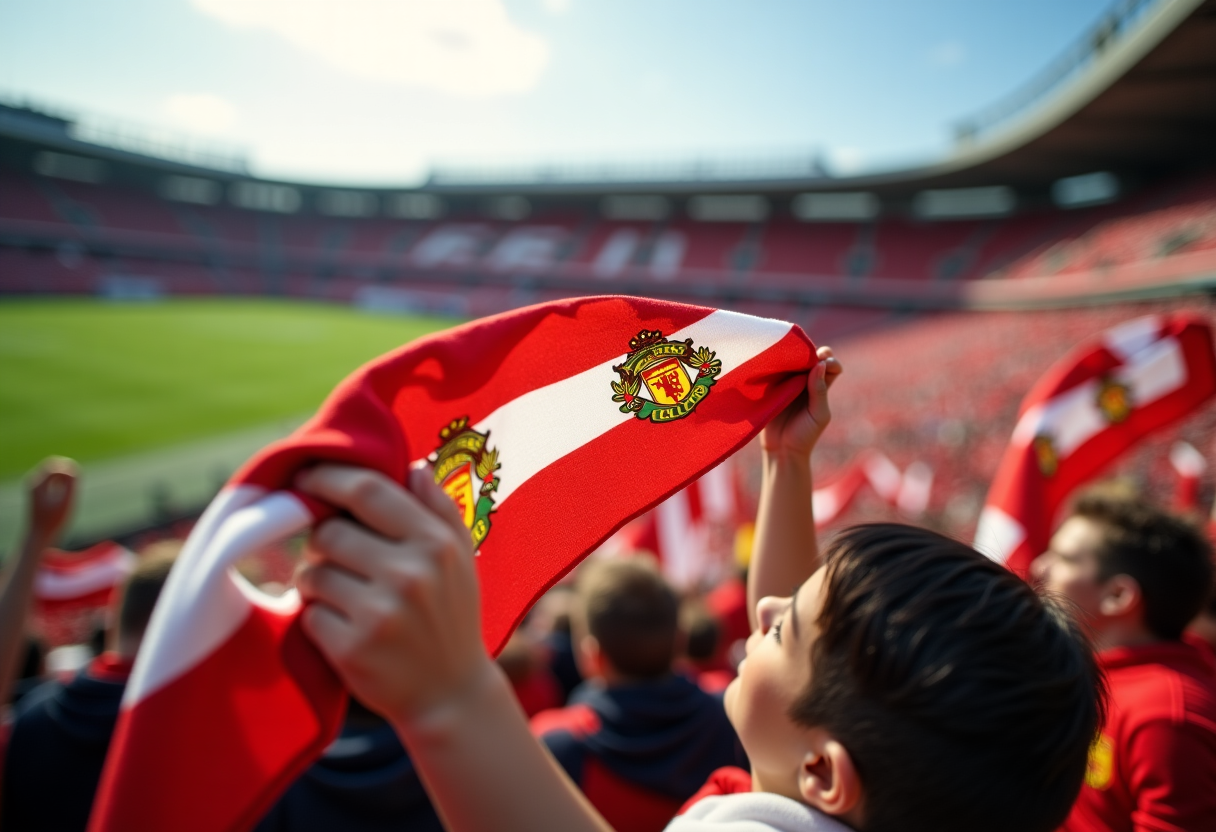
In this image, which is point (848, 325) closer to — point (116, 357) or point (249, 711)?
point (116, 357)

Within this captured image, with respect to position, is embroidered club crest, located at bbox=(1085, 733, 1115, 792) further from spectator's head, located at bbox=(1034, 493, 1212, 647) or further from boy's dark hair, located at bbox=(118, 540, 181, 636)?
boy's dark hair, located at bbox=(118, 540, 181, 636)

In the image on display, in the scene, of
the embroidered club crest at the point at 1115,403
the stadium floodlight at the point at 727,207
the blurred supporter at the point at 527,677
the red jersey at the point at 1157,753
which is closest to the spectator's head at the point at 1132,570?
the red jersey at the point at 1157,753

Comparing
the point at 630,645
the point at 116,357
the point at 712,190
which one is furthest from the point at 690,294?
the point at 630,645

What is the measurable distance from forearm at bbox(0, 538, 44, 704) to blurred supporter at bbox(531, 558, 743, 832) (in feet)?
4.48

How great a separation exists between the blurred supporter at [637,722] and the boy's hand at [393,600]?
1.37 meters

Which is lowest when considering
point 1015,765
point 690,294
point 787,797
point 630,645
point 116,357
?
point 116,357

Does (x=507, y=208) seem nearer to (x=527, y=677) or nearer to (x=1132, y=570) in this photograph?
(x=527, y=677)

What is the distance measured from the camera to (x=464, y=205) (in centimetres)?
4216

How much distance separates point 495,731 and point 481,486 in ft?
1.77

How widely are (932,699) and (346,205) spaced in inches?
1901

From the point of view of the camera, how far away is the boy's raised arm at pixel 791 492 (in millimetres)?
1441

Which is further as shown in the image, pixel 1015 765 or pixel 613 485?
pixel 613 485

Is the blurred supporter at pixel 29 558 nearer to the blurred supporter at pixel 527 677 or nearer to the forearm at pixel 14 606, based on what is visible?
the forearm at pixel 14 606

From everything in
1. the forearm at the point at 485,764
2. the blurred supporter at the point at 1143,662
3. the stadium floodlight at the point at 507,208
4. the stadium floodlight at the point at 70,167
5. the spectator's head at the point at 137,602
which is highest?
the stadium floodlight at the point at 507,208
